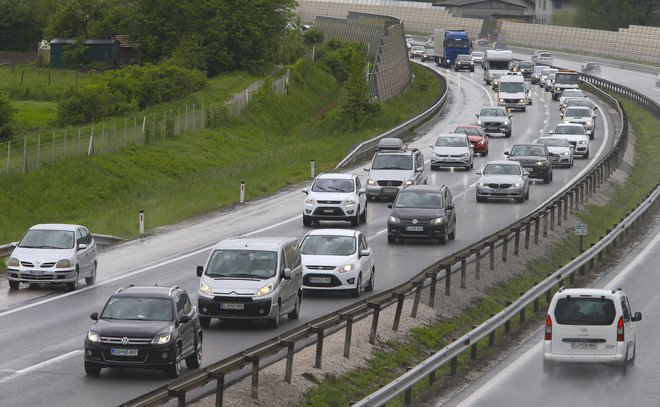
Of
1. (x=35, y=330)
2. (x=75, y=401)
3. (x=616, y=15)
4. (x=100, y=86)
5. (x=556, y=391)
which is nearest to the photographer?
(x=75, y=401)

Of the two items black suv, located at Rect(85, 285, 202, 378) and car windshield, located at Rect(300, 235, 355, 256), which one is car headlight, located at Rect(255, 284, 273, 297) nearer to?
black suv, located at Rect(85, 285, 202, 378)

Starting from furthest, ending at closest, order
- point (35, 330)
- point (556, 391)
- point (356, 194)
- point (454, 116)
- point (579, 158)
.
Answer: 1. point (454, 116)
2. point (579, 158)
3. point (356, 194)
4. point (35, 330)
5. point (556, 391)

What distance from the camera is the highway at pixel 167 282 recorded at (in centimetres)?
2148

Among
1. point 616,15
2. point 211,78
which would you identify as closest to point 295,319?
point 211,78

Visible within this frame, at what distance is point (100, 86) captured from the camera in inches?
2975

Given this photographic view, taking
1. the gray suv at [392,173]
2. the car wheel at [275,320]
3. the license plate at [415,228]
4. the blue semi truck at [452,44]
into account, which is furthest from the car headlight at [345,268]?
the blue semi truck at [452,44]

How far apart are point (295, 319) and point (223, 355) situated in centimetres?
430

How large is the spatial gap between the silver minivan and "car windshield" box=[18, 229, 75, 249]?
20.0 ft

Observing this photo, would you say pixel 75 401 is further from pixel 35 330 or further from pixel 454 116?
pixel 454 116

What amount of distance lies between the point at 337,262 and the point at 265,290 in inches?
194

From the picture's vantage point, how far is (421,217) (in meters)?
39.8

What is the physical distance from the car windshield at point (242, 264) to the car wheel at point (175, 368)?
506cm

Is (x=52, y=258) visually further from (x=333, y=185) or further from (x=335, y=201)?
(x=333, y=185)

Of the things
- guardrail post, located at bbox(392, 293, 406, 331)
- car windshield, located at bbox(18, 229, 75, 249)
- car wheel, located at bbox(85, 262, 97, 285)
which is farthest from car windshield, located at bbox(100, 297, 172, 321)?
car wheel, located at bbox(85, 262, 97, 285)
